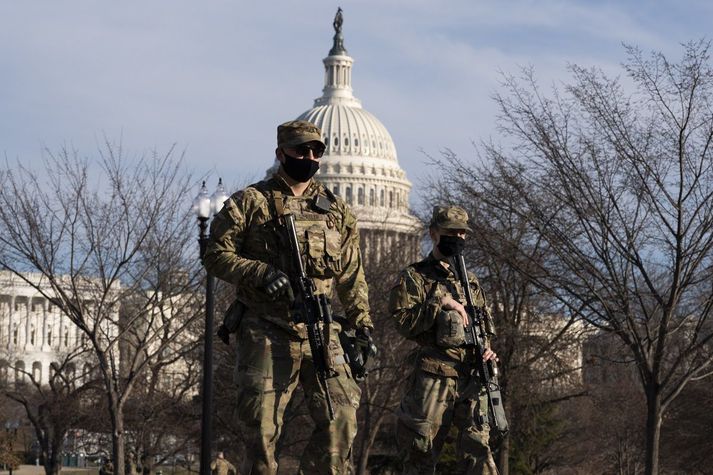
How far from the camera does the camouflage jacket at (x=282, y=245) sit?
873 centimetres

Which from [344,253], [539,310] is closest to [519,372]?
[539,310]

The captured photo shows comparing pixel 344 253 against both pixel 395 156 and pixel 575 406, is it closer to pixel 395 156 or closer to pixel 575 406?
pixel 575 406

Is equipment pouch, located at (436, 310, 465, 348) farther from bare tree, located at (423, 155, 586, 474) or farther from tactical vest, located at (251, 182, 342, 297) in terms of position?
bare tree, located at (423, 155, 586, 474)

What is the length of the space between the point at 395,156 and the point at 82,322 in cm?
13584

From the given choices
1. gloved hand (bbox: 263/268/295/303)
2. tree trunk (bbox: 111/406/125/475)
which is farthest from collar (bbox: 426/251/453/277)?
tree trunk (bbox: 111/406/125/475)

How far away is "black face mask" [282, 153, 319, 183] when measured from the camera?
8938 mm

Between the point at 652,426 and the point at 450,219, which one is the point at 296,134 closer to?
the point at 450,219

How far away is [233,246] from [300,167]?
0.62 m

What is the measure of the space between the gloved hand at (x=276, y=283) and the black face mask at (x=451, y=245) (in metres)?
3.08

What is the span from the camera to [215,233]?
29.0 feet

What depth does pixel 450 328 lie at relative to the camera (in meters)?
11.0

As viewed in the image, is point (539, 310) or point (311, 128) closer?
point (311, 128)

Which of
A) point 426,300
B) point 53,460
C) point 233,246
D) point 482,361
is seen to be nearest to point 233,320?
point 233,246

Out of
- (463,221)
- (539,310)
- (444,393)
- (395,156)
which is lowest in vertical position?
(444,393)
